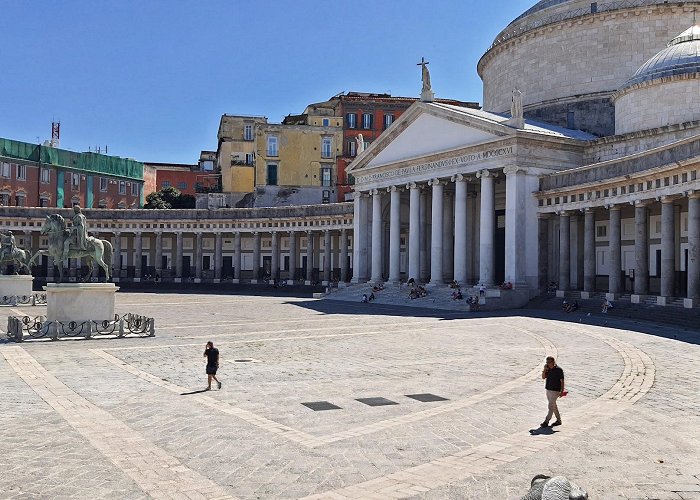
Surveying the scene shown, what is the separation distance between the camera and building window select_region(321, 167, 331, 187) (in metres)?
85.8

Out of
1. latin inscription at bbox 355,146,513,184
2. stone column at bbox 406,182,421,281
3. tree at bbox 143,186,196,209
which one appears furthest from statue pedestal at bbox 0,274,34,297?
tree at bbox 143,186,196,209

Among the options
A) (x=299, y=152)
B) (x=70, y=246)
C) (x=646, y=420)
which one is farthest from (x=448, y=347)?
(x=299, y=152)

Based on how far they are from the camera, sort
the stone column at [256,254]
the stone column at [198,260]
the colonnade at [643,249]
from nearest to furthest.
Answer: the colonnade at [643,249]
the stone column at [256,254]
the stone column at [198,260]

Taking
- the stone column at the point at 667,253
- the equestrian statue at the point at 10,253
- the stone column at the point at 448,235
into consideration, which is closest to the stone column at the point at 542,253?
the stone column at the point at 448,235

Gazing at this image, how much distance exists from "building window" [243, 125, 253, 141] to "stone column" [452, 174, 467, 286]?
46345 mm

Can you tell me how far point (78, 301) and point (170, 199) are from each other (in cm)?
7113

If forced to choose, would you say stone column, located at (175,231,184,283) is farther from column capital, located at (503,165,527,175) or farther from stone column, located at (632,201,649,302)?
stone column, located at (632,201,649,302)

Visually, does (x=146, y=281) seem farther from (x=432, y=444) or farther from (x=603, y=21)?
(x=432, y=444)

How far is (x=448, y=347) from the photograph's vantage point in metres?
24.2

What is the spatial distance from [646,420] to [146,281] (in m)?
65.7

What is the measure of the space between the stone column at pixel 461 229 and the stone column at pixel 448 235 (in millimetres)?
2563

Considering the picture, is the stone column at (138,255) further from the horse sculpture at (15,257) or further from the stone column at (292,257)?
the horse sculpture at (15,257)

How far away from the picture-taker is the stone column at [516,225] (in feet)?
148

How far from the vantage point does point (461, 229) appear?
163ft
